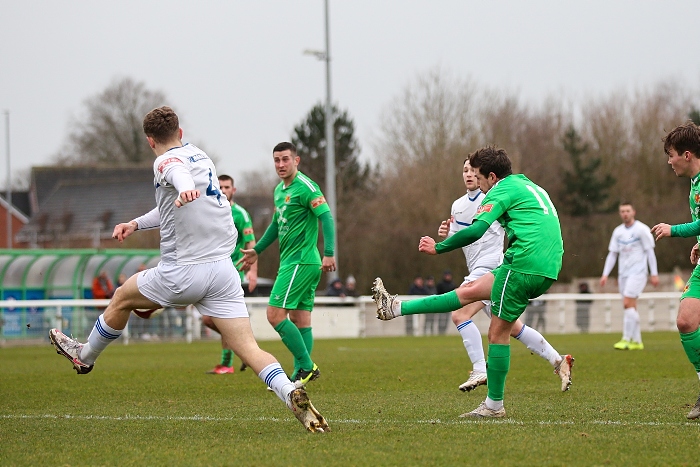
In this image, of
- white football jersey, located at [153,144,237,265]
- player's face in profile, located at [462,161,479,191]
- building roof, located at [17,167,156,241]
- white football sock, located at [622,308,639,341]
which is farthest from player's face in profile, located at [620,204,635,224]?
building roof, located at [17,167,156,241]

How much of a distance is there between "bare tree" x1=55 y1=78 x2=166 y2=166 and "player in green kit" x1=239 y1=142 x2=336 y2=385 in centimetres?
5384

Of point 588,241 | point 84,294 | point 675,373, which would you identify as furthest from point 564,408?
point 588,241

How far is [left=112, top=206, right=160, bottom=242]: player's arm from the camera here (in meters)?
6.93

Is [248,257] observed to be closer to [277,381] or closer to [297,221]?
[297,221]

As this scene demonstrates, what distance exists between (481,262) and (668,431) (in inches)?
161

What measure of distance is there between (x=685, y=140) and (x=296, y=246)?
476cm

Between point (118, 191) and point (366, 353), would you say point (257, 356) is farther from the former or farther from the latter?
point (118, 191)

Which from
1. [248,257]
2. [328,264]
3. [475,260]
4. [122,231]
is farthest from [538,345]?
[122,231]

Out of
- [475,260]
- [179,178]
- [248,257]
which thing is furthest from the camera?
[248,257]

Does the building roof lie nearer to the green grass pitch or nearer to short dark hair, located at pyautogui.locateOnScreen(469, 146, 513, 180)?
the green grass pitch

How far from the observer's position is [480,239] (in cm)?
1048

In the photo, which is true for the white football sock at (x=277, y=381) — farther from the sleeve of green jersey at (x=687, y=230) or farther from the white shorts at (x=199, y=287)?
the sleeve of green jersey at (x=687, y=230)

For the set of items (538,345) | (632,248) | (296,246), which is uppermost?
(296,246)

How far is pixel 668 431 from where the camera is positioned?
6.55m
